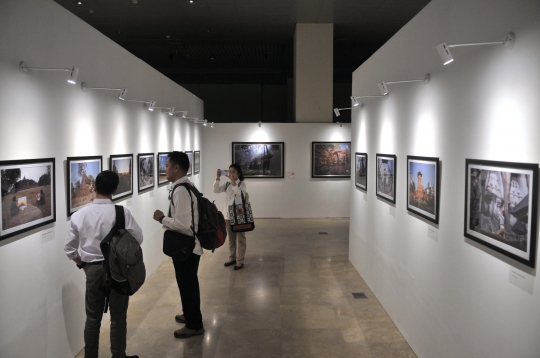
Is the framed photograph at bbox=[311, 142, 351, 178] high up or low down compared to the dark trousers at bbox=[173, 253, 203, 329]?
up

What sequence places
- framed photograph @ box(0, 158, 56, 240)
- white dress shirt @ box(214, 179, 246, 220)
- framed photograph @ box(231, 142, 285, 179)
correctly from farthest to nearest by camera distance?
framed photograph @ box(231, 142, 285, 179)
white dress shirt @ box(214, 179, 246, 220)
framed photograph @ box(0, 158, 56, 240)

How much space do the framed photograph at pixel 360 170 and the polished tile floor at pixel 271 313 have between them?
189 centimetres

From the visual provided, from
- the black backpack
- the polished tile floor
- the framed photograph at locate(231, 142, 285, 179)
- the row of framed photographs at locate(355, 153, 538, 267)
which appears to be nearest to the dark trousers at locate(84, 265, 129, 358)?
the polished tile floor

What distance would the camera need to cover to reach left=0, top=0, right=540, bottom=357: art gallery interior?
3373mm

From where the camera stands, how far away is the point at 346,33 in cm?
1655

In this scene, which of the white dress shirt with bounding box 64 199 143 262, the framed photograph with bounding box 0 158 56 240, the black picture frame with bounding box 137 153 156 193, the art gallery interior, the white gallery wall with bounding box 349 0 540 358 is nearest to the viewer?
the white gallery wall with bounding box 349 0 540 358

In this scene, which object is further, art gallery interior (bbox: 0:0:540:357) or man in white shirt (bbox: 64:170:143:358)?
man in white shirt (bbox: 64:170:143:358)

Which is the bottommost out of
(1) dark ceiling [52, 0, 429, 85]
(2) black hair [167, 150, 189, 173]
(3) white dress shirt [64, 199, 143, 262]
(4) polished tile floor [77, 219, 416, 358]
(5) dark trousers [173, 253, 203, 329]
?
(4) polished tile floor [77, 219, 416, 358]

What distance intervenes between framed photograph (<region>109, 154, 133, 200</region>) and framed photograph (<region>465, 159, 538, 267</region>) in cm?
509

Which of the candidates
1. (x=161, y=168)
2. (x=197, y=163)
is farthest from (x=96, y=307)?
(x=197, y=163)

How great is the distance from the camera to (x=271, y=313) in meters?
6.80

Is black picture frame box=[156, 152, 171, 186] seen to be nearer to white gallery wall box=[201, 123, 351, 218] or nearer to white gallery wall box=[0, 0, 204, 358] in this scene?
white gallery wall box=[0, 0, 204, 358]

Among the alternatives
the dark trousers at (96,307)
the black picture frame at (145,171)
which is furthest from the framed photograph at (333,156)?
the dark trousers at (96,307)

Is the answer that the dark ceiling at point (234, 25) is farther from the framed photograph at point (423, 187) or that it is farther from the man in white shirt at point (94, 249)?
the man in white shirt at point (94, 249)
